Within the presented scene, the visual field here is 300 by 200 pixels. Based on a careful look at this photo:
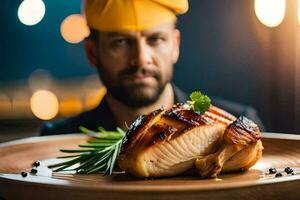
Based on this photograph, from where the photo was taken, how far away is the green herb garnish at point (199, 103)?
3.45 ft

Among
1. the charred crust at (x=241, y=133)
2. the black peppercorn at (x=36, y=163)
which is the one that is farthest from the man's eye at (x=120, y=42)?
the charred crust at (x=241, y=133)

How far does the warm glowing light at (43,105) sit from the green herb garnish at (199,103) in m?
1.52

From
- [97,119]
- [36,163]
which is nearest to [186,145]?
[36,163]

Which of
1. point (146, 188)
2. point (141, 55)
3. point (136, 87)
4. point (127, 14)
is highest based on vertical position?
point (127, 14)

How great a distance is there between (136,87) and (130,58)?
0.13m

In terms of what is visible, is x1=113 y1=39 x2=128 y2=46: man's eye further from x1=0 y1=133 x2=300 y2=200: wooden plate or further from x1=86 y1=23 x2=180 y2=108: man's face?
x1=0 y1=133 x2=300 y2=200: wooden plate

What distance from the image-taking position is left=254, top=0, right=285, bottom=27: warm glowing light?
254 cm

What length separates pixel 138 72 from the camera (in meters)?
2.42

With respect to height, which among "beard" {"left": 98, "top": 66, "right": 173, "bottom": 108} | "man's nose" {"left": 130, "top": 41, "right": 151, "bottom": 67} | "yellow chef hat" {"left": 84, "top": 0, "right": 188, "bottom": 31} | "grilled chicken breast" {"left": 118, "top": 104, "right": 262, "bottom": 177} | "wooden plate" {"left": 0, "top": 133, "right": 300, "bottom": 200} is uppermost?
"yellow chef hat" {"left": 84, "top": 0, "right": 188, "bottom": 31}

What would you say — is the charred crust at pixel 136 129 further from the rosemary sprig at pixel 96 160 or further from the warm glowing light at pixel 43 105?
the warm glowing light at pixel 43 105

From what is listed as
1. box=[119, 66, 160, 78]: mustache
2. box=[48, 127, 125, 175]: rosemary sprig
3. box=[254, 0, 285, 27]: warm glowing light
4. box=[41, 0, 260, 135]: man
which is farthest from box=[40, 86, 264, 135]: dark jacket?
box=[48, 127, 125, 175]: rosemary sprig

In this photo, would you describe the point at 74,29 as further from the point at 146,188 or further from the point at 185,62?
the point at 146,188

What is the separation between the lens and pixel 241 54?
260 cm

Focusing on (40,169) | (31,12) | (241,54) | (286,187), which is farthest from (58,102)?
(286,187)
